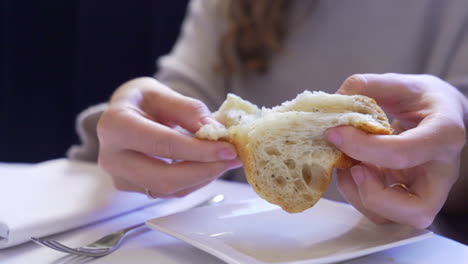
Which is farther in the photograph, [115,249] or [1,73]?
[1,73]

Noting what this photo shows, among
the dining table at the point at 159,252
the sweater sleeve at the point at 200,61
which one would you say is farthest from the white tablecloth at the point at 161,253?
the sweater sleeve at the point at 200,61

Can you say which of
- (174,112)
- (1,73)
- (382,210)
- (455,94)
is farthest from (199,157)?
(1,73)

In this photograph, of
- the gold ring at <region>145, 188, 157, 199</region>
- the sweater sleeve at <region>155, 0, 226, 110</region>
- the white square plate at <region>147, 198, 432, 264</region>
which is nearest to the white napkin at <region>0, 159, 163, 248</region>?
the gold ring at <region>145, 188, 157, 199</region>

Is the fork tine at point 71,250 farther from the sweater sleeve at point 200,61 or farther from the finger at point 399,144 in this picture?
the sweater sleeve at point 200,61

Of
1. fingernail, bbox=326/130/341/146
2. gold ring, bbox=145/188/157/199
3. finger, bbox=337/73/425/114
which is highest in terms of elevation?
finger, bbox=337/73/425/114

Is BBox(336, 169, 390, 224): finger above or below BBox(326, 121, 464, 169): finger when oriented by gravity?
below

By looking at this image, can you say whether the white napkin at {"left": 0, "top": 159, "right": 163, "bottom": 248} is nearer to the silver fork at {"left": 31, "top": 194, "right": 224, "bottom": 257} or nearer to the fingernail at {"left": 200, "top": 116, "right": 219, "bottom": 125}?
the silver fork at {"left": 31, "top": 194, "right": 224, "bottom": 257}

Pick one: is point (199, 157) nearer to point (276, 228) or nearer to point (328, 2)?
point (276, 228)

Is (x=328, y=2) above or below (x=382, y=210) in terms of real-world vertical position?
above
